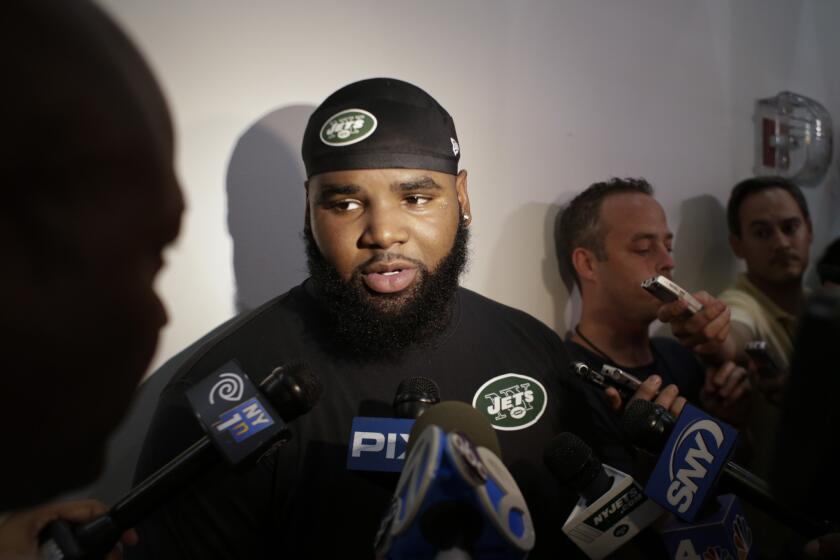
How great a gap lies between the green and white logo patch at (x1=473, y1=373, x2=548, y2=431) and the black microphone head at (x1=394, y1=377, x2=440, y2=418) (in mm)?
248

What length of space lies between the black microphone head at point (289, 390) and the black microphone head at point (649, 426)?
0.49 metres

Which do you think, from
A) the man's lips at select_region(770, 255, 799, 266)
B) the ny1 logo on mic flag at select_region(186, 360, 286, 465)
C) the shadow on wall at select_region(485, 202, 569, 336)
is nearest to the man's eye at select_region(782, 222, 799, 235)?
the man's lips at select_region(770, 255, 799, 266)

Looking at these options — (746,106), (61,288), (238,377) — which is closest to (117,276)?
(61,288)

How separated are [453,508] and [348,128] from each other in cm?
74

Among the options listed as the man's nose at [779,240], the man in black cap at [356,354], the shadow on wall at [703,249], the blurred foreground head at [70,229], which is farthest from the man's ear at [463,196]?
the man's nose at [779,240]

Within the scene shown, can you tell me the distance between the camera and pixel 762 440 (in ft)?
5.89

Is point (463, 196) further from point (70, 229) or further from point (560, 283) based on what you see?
point (70, 229)

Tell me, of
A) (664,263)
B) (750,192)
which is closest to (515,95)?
(664,263)

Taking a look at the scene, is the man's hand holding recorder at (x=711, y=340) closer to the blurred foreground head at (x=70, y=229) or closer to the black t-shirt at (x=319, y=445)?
the black t-shirt at (x=319, y=445)

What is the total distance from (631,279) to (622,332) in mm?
169

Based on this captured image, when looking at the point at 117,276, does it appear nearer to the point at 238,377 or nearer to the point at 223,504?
the point at 238,377

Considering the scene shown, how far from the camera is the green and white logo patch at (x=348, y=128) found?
1041 mm

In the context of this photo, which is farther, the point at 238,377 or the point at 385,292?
the point at 385,292

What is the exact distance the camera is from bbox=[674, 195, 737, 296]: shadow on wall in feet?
7.41
